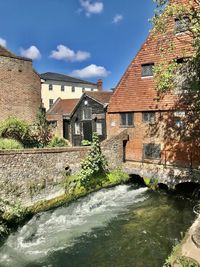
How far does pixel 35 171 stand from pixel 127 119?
29.7 ft

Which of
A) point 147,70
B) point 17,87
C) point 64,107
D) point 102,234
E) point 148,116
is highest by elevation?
point 147,70

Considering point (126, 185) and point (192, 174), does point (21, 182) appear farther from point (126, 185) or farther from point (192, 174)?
point (192, 174)

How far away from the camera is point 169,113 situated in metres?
18.5

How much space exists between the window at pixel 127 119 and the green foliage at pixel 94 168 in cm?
382

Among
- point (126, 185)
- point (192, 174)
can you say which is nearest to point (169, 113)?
point (192, 174)

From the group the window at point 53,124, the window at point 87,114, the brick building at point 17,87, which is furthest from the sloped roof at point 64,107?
the brick building at point 17,87

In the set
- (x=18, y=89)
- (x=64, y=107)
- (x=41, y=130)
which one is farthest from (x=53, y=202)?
(x=64, y=107)

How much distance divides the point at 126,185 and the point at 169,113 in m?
5.94

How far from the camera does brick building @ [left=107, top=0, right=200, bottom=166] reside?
1756cm

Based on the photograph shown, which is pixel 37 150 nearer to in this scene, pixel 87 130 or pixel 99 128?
pixel 99 128

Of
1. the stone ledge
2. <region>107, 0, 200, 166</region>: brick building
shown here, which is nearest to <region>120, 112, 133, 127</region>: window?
<region>107, 0, 200, 166</region>: brick building

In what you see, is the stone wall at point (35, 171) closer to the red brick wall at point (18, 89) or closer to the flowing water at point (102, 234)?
the flowing water at point (102, 234)

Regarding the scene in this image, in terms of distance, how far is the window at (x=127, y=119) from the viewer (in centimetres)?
2098

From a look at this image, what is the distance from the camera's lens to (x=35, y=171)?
49.4 feet
